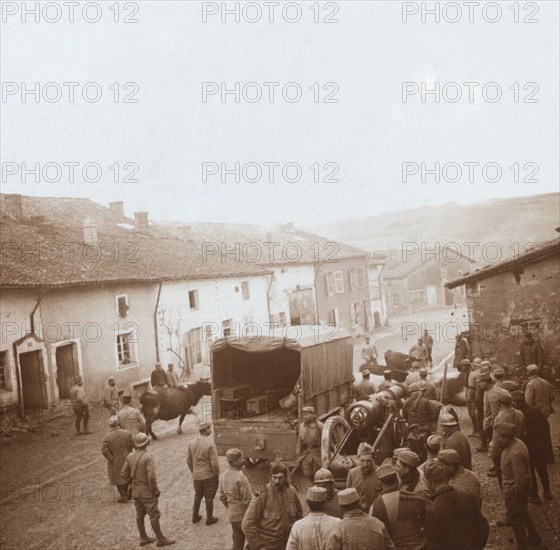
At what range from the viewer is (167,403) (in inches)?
582

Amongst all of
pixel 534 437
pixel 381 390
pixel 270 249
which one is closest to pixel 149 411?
pixel 381 390

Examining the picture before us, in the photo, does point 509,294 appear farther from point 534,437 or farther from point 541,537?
point 541,537

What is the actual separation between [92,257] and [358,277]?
23611mm

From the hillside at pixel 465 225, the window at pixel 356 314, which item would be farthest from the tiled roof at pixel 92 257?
the hillside at pixel 465 225

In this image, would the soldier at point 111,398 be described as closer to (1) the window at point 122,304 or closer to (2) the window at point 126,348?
(2) the window at point 126,348

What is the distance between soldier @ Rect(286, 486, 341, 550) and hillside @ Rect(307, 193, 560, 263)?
7518cm

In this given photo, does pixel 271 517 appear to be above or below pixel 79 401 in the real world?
above

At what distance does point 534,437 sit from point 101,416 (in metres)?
13.9

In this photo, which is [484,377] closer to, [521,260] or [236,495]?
[236,495]

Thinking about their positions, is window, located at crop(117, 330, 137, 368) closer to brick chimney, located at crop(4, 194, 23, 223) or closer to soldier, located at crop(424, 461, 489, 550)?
brick chimney, located at crop(4, 194, 23, 223)

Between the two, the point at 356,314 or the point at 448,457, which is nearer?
the point at 448,457

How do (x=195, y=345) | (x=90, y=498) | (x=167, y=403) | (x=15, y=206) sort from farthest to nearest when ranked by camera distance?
1. (x=195, y=345)
2. (x=15, y=206)
3. (x=167, y=403)
4. (x=90, y=498)

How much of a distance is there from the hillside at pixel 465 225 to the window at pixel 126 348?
62.1 metres

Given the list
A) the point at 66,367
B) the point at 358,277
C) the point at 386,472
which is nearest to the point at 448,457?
the point at 386,472
